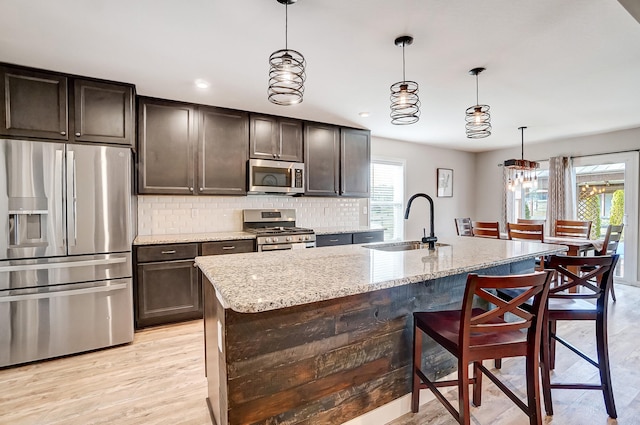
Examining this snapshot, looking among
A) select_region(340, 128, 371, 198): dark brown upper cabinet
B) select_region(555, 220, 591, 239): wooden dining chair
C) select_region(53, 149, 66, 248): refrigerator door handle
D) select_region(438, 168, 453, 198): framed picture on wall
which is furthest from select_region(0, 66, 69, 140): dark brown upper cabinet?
select_region(555, 220, 591, 239): wooden dining chair

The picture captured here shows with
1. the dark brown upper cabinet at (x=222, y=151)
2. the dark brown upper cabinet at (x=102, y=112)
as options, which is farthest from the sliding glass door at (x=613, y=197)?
the dark brown upper cabinet at (x=102, y=112)

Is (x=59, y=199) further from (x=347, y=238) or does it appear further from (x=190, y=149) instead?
(x=347, y=238)

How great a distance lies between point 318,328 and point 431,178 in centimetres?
531

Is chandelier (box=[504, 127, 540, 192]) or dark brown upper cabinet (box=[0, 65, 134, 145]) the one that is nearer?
dark brown upper cabinet (box=[0, 65, 134, 145])

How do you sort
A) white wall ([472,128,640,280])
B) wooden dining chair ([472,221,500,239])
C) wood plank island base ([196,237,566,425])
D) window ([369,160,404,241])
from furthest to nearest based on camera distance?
1. window ([369,160,404,241])
2. white wall ([472,128,640,280])
3. wooden dining chair ([472,221,500,239])
4. wood plank island base ([196,237,566,425])

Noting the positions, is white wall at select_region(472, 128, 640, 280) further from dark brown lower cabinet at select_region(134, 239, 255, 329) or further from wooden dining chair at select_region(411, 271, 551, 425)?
dark brown lower cabinet at select_region(134, 239, 255, 329)

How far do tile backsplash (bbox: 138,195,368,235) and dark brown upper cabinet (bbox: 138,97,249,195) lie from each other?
1.00 feet

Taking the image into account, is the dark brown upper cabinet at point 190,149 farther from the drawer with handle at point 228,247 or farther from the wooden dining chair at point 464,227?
the wooden dining chair at point 464,227

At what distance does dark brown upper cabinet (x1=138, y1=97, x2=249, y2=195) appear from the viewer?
11.0 feet

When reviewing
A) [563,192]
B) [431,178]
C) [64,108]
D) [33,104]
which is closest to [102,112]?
[64,108]

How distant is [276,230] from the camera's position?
12.6 ft

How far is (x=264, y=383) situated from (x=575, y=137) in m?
6.27

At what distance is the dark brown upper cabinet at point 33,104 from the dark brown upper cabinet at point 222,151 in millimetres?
1241

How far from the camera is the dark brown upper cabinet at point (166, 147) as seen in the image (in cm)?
334
